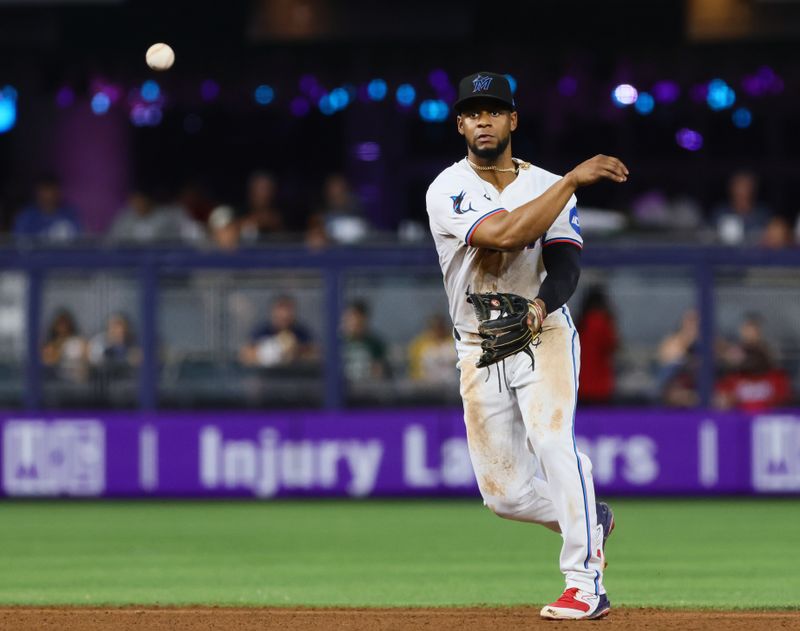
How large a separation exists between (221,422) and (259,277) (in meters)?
1.26

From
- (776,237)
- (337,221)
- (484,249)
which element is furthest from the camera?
(337,221)

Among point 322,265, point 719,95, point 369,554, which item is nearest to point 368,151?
point 719,95

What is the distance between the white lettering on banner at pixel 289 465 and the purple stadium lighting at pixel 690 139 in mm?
7288

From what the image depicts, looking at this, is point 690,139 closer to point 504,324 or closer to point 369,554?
point 369,554

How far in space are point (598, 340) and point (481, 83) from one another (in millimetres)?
7163

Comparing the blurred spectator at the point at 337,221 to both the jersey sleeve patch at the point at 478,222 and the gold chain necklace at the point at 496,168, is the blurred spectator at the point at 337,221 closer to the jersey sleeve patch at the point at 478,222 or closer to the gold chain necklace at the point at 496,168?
the gold chain necklace at the point at 496,168

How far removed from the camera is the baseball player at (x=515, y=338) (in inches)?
237

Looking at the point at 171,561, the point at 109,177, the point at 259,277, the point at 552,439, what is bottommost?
the point at 171,561

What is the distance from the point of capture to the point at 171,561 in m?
9.02

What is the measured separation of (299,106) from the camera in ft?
60.5

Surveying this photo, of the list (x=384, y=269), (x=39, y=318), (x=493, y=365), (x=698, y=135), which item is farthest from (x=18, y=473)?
(x=698, y=135)

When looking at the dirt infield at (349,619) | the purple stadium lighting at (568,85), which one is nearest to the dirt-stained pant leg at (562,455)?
the dirt infield at (349,619)

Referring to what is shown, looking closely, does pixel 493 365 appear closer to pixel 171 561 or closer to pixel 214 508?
pixel 171 561

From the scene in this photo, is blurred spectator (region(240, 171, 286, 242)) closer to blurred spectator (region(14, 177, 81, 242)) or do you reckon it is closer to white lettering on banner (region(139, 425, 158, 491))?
blurred spectator (region(14, 177, 81, 242))
